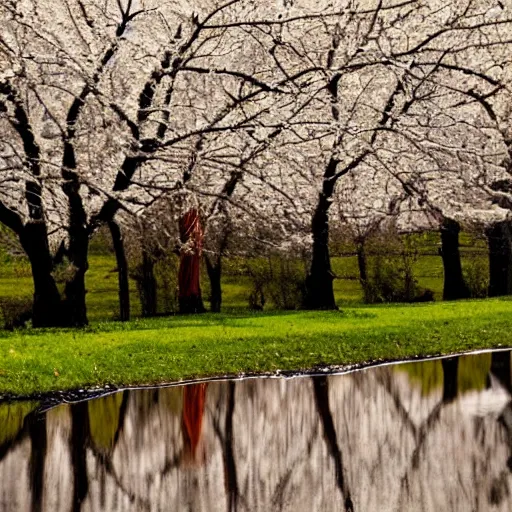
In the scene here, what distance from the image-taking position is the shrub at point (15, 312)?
79.2 ft

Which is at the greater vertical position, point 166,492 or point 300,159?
point 300,159

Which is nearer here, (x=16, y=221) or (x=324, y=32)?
(x=16, y=221)

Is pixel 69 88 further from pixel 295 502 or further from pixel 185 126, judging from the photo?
pixel 295 502

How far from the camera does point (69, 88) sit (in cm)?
1925

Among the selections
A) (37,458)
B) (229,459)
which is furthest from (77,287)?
(229,459)

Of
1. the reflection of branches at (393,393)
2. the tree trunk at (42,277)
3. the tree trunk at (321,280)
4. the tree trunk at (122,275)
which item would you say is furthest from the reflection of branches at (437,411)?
the tree trunk at (122,275)

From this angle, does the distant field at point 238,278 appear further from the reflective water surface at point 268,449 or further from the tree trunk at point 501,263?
the reflective water surface at point 268,449

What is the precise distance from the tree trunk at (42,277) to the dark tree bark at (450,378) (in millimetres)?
8596

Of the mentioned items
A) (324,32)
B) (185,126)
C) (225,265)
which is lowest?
(225,265)

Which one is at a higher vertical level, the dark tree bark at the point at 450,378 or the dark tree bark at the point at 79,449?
the dark tree bark at the point at 450,378

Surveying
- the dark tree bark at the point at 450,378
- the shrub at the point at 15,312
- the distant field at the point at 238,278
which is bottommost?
the dark tree bark at the point at 450,378

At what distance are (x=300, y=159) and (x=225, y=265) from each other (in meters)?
13.6

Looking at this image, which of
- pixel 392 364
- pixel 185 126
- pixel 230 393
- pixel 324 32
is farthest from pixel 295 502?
pixel 324 32

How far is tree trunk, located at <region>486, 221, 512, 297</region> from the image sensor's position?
31.0 m
